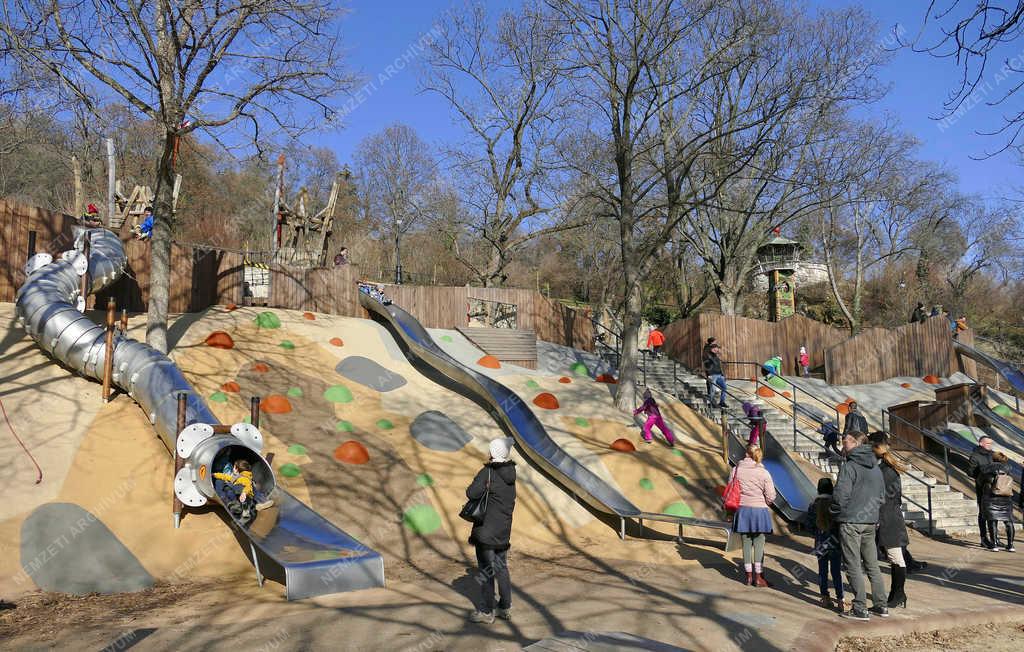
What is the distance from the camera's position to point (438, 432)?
13188mm

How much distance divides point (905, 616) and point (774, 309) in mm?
35207

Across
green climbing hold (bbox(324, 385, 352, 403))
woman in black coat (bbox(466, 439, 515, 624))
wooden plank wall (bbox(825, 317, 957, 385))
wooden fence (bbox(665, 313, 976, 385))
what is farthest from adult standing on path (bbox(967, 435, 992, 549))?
wooden plank wall (bbox(825, 317, 957, 385))

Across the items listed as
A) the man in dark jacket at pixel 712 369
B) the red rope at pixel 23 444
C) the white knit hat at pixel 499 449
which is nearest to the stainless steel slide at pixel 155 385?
the red rope at pixel 23 444

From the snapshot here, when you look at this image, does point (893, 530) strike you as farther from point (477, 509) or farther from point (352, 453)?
point (352, 453)

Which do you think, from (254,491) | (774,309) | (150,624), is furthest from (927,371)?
(150,624)

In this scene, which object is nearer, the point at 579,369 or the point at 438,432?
the point at 438,432

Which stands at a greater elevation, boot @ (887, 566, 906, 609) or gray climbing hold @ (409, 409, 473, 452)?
gray climbing hold @ (409, 409, 473, 452)

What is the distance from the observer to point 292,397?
13.4m

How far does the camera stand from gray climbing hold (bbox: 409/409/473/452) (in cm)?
1274

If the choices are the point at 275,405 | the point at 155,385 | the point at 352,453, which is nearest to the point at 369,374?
the point at 275,405

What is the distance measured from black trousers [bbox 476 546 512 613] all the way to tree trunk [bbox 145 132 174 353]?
9371 mm

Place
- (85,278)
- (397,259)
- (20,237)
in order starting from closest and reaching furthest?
(85,278) < (20,237) < (397,259)

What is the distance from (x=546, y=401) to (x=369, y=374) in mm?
4041

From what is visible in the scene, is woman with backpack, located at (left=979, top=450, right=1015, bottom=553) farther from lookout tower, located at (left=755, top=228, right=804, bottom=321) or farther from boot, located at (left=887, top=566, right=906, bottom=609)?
lookout tower, located at (left=755, top=228, right=804, bottom=321)
